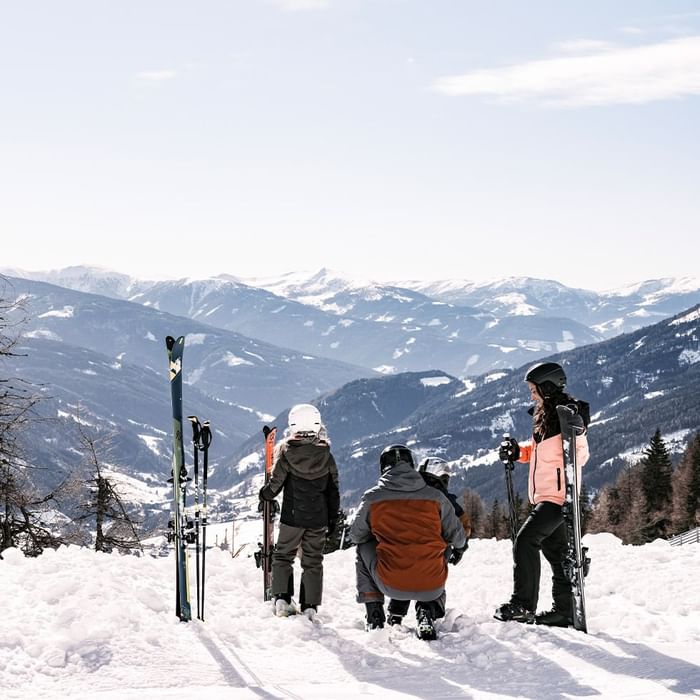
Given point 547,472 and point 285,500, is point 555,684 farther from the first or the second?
point 285,500

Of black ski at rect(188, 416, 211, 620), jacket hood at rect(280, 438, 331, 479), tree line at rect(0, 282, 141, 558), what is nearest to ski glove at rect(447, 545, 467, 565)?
jacket hood at rect(280, 438, 331, 479)

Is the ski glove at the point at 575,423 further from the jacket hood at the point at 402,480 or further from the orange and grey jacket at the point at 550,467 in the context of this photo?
the jacket hood at the point at 402,480

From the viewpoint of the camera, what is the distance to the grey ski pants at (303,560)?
30.2 feet

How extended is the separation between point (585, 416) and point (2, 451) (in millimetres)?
13343

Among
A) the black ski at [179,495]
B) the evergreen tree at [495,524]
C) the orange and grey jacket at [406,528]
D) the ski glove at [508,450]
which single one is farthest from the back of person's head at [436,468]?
the evergreen tree at [495,524]

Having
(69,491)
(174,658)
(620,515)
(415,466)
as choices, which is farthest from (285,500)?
(620,515)

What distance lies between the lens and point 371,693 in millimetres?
6102

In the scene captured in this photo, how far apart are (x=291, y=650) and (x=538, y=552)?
2.63m

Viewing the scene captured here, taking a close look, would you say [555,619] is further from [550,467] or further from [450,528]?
[550,467]

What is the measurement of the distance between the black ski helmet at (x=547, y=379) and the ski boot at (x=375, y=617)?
2.72 meters

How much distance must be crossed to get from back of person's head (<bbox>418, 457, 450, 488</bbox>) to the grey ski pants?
1.32 meters

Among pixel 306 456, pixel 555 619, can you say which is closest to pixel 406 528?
pixel 306 456

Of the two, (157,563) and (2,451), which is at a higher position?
(2,451)

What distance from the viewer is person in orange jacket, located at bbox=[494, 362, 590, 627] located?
8.08 m
